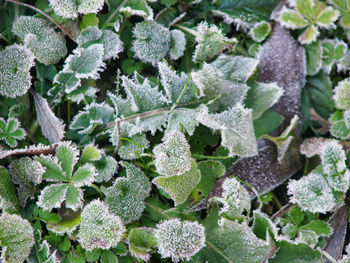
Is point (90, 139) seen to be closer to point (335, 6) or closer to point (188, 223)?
point (188, 223)

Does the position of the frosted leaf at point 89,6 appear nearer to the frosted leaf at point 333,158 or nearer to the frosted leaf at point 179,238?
the frosted leaf at point 179,238

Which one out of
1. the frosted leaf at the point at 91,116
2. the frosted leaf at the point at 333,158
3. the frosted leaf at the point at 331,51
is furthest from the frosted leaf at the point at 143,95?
the frosted leaf at the point at 331,51

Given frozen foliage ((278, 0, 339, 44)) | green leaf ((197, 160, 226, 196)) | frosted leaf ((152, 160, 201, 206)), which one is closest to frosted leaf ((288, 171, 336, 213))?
green leaf ((197, 160, 226, 196))

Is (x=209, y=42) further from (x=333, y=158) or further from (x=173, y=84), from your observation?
(x=333, y=158)

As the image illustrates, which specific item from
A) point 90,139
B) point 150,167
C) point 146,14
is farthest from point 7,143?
point 146,14

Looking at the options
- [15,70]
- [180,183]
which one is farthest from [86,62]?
[180,183]

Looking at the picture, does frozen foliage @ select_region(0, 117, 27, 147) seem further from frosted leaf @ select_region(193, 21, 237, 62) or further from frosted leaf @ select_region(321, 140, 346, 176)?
frosted leaf @ select_region(321, 140, 346, 176)
